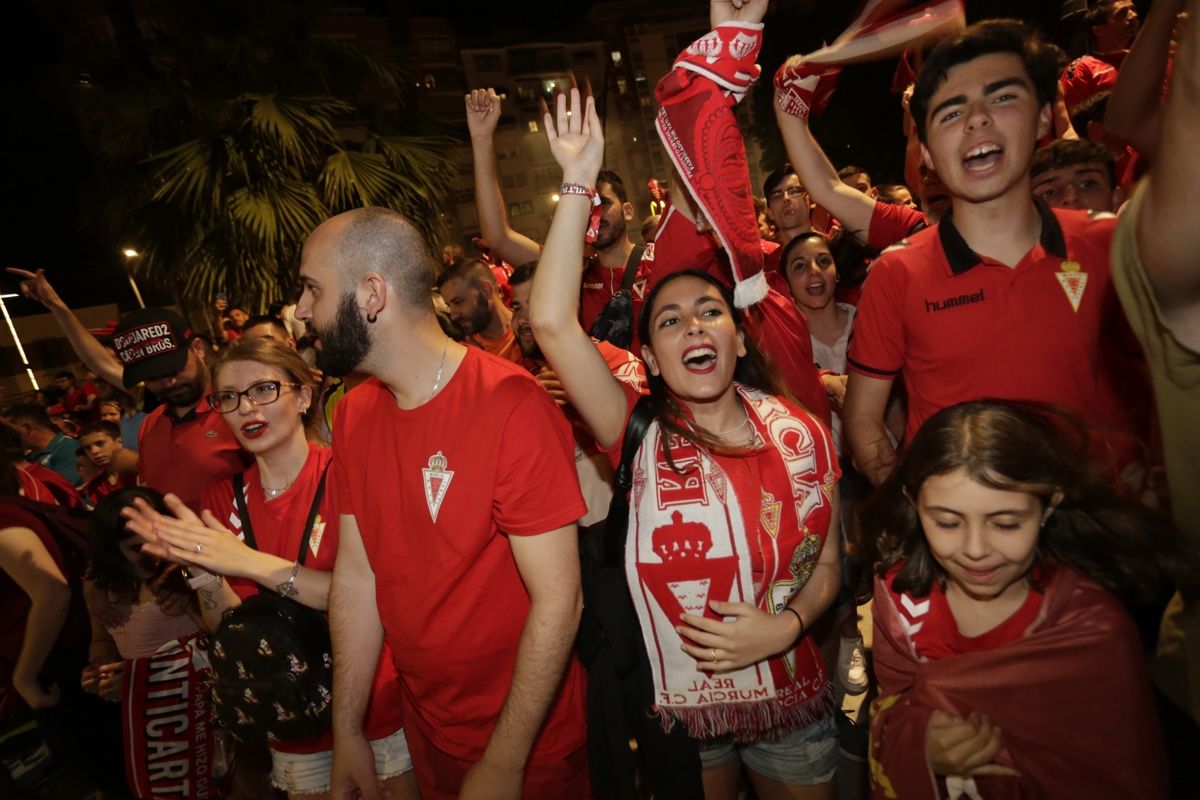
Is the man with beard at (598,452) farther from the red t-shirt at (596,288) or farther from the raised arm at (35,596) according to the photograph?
the raised arm at (35,596)

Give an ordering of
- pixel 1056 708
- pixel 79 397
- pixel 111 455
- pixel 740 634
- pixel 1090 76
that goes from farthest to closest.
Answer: pixel 79 397 → pixel 111 455 → pixel 1090 76 → pixel 740 634 → pixel 1056 708

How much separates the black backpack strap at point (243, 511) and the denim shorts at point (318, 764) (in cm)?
80

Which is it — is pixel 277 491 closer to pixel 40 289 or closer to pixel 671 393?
pixel 671 393

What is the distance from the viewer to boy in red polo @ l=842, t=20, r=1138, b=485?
78.9 inches

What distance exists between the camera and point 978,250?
2.11m

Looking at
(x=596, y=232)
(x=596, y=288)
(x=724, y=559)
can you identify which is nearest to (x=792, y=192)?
(x=596, y=288)

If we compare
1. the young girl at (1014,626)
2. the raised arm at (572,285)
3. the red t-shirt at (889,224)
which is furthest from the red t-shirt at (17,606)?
the red t-shirt at (889,224)

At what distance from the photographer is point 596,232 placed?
10.2 feet

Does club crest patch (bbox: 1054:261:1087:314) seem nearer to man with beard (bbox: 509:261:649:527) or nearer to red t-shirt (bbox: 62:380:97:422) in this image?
man with beard (bbox: 509:261:649:527)

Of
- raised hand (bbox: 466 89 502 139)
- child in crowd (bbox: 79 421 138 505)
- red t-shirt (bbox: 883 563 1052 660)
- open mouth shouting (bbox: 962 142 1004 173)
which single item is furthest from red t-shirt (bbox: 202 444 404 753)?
child in crowd (bbox: 79 421 138 505)

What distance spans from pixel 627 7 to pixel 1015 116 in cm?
4859

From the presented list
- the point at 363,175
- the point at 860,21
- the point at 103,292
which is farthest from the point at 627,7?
the point at 860,21

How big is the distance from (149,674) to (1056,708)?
3374 mm

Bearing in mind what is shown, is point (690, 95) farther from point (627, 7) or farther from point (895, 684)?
point (627, 7)
